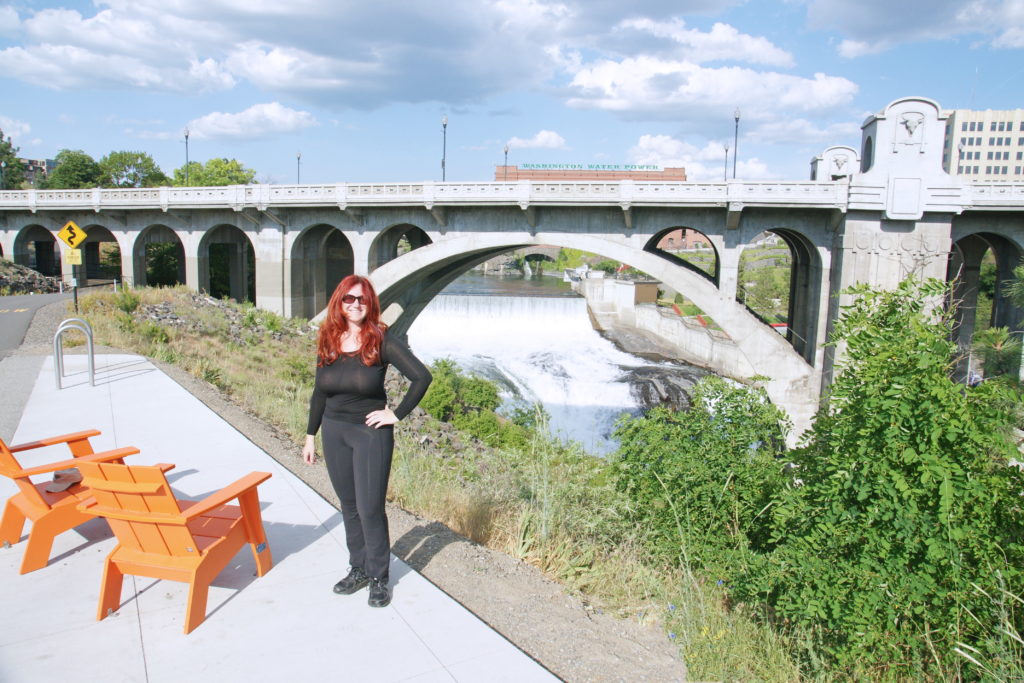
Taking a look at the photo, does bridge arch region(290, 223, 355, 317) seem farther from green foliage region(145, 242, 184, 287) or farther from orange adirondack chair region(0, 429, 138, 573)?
orange adirondack chair region(0, 429, 138, 573)

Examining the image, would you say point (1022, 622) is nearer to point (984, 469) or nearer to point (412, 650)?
point (984, 469)

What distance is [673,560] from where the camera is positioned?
251 inches

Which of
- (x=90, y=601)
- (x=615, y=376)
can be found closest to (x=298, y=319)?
(x=615, y=376)

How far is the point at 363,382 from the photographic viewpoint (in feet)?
13.4

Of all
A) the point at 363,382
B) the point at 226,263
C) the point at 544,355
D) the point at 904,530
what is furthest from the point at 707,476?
the point at 226,263

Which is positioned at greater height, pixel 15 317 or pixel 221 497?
pixel 221 497

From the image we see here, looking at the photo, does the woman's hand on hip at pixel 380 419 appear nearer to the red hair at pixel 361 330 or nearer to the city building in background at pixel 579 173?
the red hair at pixel 361 330

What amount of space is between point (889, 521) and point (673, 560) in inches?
87.1

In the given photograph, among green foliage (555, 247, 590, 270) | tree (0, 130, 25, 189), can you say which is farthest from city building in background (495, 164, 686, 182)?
tree (0, 130, 25, 189)

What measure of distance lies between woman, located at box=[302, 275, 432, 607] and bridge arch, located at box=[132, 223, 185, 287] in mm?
27944

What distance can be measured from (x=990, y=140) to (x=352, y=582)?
135 meters

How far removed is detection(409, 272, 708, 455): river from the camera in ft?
100

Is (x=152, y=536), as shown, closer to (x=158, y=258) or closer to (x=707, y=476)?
(x=707, y=476)

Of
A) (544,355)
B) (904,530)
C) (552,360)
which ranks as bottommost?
(552,360)
